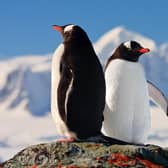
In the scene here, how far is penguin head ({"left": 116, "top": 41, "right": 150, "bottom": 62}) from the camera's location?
379 inches

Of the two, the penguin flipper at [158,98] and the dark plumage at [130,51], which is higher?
the dark plumage at [130,51]

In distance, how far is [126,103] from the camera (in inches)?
365

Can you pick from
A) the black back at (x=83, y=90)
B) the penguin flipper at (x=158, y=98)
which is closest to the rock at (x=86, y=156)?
the black back at (x=83, y=90)

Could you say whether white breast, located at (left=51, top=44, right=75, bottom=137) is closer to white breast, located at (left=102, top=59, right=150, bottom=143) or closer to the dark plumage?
white breast, located at (left=102, top=59, right=150, bottom=143)

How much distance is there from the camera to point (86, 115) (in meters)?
8.29

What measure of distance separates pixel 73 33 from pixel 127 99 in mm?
1294

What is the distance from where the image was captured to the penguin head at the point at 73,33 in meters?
8.54

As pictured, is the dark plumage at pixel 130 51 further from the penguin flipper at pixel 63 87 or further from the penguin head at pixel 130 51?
the penguin flipper at pixel 63 87

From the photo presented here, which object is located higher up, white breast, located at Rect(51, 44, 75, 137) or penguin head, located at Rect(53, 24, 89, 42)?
penguin head, located at Rect(53, 24, 89, 42)

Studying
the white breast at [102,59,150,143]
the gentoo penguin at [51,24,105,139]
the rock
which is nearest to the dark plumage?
the white breast at [102,59,150,143]

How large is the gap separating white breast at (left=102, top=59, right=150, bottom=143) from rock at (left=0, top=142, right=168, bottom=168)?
182cm

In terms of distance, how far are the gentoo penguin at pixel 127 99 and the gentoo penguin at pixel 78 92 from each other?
0.76 meters

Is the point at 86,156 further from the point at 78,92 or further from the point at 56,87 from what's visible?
the point at 56,87

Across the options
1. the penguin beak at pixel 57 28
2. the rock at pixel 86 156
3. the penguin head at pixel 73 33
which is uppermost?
the penguin beak at pixel 57 28
